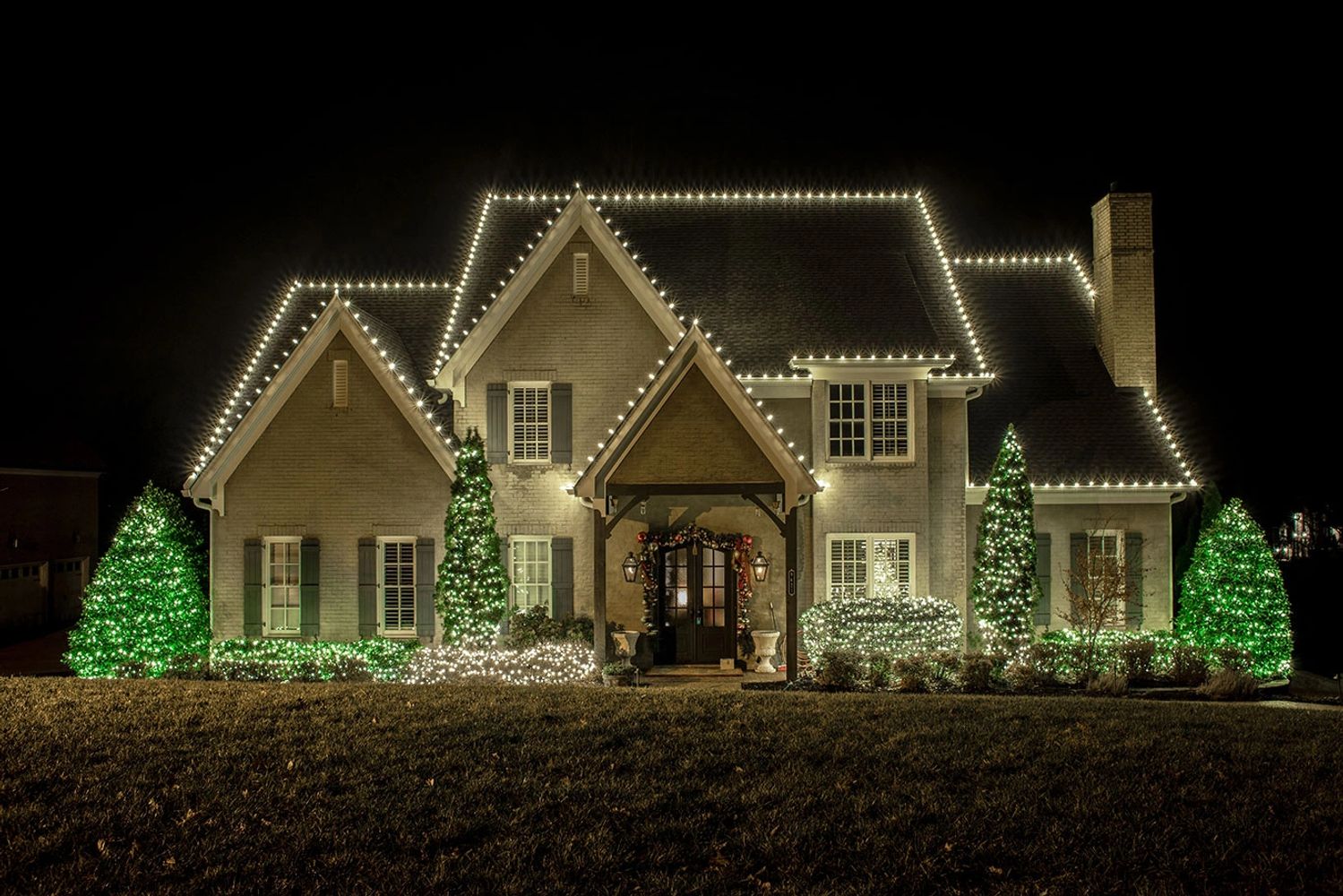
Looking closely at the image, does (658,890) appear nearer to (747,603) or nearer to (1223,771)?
(1223,771)

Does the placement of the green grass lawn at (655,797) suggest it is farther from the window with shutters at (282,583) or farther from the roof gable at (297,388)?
the roof gable at (297,388)

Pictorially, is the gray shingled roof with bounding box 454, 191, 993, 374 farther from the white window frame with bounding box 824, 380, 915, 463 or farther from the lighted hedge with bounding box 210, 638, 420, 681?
the lighted hedge with bounding box 210, 638, 420, 681

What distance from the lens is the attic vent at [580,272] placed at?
19.4 meters

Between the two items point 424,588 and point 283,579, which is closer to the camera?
point 424,588

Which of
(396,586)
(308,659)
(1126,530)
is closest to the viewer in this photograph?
(308,659)

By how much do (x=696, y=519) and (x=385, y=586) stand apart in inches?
242

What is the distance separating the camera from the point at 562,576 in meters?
18.9

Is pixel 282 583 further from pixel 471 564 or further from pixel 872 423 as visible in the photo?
pixel 872 423

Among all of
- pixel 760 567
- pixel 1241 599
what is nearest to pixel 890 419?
pixel 760 567

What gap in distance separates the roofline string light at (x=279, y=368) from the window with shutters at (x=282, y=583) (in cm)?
201

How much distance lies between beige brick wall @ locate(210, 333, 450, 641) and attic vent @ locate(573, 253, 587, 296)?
→ 4274mm

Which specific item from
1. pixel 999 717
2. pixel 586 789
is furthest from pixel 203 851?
pixel 999 717

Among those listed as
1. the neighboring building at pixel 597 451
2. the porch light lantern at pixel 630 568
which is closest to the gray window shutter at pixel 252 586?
the neighboring building at pixel 597 451

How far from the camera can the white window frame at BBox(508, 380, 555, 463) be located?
760 inches
